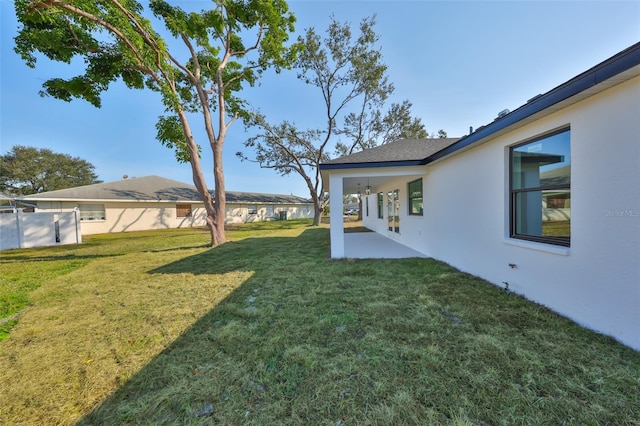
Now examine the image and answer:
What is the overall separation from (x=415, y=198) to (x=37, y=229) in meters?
16.4

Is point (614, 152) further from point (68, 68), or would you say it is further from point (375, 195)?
point (68, 68)

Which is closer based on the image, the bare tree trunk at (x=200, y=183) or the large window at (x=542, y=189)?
the large window at (x=542, y=189)

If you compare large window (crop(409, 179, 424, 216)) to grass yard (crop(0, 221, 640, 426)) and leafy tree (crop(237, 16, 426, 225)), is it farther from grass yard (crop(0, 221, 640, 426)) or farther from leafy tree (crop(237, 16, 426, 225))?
leafy tree (crop(237, 16, 426, 225))

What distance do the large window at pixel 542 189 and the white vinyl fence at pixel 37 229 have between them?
1709 centimetres

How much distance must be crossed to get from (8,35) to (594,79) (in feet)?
48.3

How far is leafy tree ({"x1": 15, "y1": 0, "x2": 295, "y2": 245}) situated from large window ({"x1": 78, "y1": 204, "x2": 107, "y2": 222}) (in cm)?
978

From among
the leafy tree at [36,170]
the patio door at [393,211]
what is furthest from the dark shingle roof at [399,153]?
the leafy tree at [36,170]

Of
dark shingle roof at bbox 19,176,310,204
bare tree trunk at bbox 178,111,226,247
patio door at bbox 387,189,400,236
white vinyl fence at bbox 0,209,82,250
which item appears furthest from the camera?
dark shingle roof at bbox 19,176,310,204

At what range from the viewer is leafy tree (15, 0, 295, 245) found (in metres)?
6.94

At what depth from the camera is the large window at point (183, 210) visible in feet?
64.9

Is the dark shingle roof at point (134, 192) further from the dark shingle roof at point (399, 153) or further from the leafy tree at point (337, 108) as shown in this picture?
the dark shingle roof at point (399, 153)

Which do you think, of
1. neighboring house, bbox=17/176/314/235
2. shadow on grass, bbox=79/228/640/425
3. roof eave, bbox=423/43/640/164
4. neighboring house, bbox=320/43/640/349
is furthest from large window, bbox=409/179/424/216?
neighboring house, bbox=17/176/314/235

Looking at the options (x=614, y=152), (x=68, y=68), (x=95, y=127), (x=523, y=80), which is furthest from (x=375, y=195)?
(x=95, y=127)

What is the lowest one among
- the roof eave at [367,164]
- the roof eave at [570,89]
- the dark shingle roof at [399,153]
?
the roof eave at [367,164]
